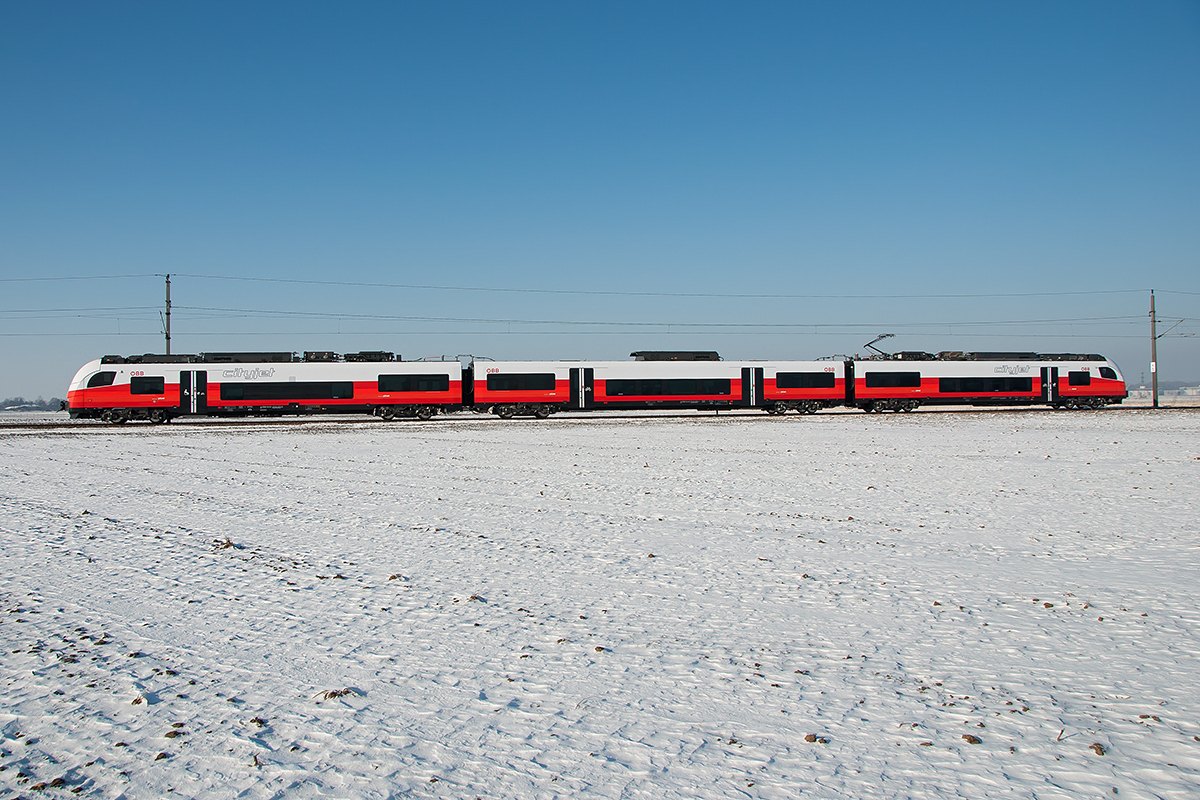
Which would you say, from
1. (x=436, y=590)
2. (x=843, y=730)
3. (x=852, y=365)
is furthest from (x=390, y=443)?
(x=852, y=365)

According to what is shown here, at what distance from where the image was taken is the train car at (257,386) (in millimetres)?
35719

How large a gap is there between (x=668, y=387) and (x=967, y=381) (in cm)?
1875

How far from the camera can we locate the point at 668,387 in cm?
4050

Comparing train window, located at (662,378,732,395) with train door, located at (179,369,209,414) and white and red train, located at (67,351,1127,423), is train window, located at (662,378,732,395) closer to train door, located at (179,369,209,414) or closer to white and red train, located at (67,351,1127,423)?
white and red train, located at (67,351,1127,423)

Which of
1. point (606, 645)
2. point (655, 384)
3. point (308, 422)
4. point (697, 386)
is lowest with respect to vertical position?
point (606, 645)

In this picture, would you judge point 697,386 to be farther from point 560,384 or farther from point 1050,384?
point 1050,384

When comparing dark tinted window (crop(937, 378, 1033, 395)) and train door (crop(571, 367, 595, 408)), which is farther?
dark tinted window (crop(937, 378, 1033, 395))

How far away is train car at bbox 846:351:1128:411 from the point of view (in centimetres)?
4222

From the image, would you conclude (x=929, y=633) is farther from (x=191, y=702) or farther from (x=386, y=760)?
(x=191, y=702)

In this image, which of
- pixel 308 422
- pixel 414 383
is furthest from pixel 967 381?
pixel 308 422

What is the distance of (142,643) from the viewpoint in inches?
196

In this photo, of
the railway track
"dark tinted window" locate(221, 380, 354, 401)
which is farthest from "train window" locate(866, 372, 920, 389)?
"dark tinted window" locate(221, 380, 354, 401)

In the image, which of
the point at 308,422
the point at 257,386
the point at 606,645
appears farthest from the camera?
the point at 308,422

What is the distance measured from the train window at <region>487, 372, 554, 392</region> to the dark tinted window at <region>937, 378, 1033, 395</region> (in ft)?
78.9
